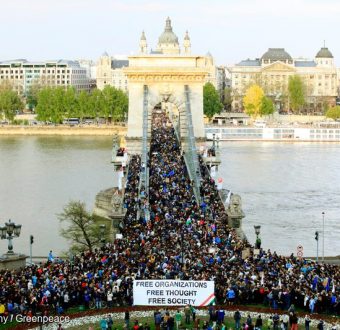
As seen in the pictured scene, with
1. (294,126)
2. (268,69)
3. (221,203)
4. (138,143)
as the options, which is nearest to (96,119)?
(294,126)

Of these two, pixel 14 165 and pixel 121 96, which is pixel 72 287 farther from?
pixel 121 96

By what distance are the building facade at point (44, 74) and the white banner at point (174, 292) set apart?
133m

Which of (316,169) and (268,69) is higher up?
(268,69)

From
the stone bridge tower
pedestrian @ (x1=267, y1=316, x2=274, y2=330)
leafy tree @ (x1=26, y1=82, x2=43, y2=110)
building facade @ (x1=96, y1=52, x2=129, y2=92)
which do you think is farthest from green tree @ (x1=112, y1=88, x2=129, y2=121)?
pedestrian @ (x1=267, y1=316, x2=274, y2=330)

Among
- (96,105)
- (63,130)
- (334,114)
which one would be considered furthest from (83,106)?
(334,114)

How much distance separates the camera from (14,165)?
63969mm

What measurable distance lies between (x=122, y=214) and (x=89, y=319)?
34.2 ft

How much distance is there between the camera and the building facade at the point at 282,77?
130 meters

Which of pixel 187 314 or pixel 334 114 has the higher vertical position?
pixel 334 114

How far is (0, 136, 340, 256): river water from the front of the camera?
122ft

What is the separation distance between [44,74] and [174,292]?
139m

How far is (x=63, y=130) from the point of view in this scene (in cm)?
9906

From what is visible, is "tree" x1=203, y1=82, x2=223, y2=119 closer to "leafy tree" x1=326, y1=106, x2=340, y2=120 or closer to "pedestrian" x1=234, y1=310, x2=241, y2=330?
"leafy tree" x1=326, y1=106, x2=340, y2=120

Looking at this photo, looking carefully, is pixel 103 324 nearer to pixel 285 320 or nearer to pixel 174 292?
pixel 174 292
